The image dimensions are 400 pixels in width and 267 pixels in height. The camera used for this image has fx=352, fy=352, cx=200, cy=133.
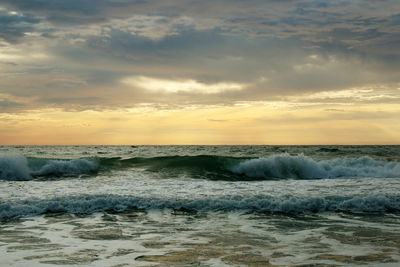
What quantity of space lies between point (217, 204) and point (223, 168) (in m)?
12.2

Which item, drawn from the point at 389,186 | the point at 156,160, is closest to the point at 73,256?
the point at 389,186

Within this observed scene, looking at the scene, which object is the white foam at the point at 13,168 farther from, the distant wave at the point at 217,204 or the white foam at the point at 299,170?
the white foam at the point at 299,170

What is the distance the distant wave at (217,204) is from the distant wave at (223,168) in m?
8.55

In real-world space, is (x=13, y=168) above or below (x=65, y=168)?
above

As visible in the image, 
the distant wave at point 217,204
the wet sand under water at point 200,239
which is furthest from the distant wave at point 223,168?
the wet sand under water at point 200,239

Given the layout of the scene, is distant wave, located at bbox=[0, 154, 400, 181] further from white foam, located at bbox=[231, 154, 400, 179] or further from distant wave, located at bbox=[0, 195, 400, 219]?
distant wave, located at bbox=[0, 195, 400, 219]

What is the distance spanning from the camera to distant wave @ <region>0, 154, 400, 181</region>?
1897 centimetres

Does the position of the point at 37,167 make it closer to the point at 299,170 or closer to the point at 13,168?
the point at 13,168

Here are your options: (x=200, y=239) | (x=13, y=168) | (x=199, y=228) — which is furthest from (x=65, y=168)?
(x=200, y=239)

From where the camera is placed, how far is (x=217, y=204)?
9.34 meters

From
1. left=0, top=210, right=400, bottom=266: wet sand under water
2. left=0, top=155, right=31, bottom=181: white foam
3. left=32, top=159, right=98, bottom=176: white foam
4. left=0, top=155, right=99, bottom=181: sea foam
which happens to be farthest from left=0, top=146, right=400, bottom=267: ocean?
left=32, top=159, right=98, bottom=176: white foam

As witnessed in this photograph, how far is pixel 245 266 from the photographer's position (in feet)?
15.6

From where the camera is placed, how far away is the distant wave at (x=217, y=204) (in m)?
8.96

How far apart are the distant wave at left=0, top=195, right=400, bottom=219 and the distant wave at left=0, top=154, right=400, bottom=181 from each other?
8.55 meters
